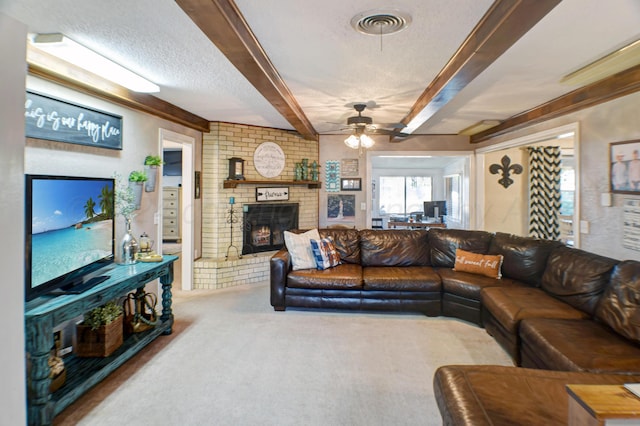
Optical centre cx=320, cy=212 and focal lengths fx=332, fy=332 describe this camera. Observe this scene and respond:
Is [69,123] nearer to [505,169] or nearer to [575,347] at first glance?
[575,347]

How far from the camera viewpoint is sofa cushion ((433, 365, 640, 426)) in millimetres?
1318

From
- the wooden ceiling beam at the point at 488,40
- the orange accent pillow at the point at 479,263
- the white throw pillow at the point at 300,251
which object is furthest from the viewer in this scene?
the white throw pillow at the point at 300,251

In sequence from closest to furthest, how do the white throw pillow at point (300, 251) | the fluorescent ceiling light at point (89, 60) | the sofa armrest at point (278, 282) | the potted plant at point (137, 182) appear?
1. the fluorescent ceiling light at point (89, 60)
2. the potted plant at point (137, 182)
3. the sofa armrest at point (278, 282)
4. the white throw pillow at point (300, 251)

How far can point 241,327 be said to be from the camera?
332 centimetres

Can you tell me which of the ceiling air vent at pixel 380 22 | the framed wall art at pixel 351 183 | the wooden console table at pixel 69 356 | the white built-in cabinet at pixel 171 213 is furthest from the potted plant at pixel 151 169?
the white built-in cabinet at pixel 171 213

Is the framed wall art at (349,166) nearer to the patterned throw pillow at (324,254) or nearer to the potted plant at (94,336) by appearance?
the patterned throw pillow at (324,254)

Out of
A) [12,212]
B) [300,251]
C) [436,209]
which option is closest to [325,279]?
[300,251]

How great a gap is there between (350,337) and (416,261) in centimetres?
156

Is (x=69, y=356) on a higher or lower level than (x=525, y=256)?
lower

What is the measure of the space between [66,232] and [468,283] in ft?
11.6

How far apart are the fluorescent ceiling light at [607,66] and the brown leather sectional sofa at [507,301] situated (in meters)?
1.50

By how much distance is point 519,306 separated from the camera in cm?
271

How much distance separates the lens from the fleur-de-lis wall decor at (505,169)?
224 inches

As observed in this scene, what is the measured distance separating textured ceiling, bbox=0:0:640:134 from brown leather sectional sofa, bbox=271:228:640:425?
1594 mm
